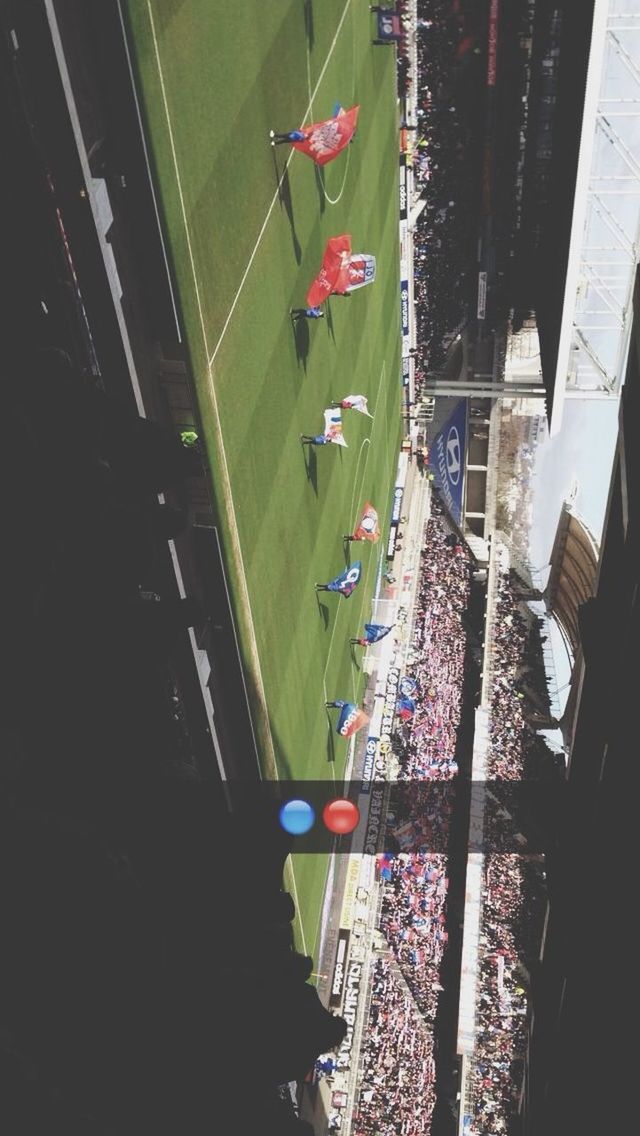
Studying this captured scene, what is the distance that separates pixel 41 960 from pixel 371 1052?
66.3 feet

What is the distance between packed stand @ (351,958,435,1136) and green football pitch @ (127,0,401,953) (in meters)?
4.34

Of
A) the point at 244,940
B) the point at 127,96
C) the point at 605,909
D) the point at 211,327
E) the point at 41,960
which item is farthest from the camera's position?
the point at 211,327

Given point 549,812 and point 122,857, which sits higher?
point 549,812

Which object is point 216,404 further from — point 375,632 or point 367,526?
point 375,632

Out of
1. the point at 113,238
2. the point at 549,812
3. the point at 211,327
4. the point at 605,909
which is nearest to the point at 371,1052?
the point at 549,812

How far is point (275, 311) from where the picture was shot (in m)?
17.2

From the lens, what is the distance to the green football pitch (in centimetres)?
1340

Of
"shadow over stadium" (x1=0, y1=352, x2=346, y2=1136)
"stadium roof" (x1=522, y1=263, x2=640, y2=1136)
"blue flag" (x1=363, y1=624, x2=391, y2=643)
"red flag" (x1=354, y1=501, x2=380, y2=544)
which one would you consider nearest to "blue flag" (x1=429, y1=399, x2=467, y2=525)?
"blue flag" (x1=363, y1=624, x2=391, y2=643)

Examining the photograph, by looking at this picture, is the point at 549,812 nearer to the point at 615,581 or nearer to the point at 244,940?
the point at 615,581

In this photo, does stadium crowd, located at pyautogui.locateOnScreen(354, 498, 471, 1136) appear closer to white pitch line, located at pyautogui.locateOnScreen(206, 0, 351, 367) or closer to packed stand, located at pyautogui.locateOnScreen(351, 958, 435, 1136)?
packed stand, located at pyautogui.locateOnScreen(351, 958, 435, 1136)

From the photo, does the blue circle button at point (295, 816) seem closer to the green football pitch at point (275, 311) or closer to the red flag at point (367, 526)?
the green football pitch at point (275, 311)

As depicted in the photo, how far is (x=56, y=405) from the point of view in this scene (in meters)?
6.70

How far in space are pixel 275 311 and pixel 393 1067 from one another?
660 inches

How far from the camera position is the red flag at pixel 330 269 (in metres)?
17.8
